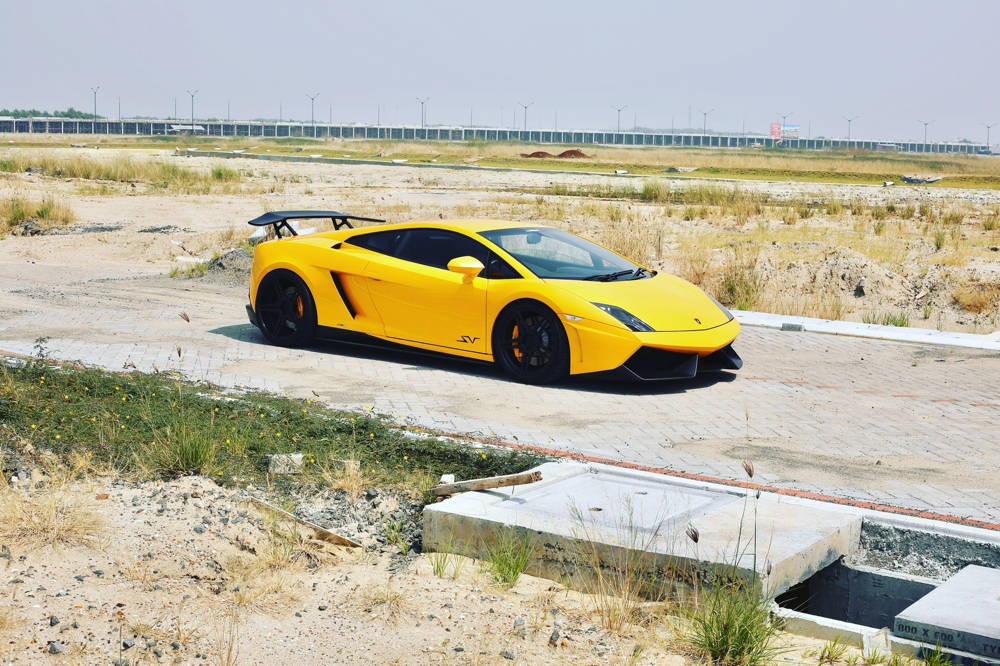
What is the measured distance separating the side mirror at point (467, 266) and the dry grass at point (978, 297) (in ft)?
34.1

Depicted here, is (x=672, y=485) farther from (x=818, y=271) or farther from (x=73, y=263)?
(x=73, y=263)

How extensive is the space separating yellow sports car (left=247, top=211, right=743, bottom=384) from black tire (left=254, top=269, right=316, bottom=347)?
1cm

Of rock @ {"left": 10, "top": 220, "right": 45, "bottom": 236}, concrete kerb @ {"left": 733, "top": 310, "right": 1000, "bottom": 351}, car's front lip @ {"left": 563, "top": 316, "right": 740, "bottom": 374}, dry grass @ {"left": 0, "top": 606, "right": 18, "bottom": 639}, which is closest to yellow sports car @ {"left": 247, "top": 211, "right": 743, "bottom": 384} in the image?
car's front lip @ {"left": 563, "top": 316, "right": 740, "bottom": 374}

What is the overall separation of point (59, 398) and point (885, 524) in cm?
554

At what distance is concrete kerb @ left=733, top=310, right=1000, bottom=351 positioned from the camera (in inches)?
470

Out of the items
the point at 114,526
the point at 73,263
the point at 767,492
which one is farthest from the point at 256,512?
the point at 73,263

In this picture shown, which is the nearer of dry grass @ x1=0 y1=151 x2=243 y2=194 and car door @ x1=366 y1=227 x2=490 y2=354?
car door @ x1=366 y1=227 x2=490 y2=354

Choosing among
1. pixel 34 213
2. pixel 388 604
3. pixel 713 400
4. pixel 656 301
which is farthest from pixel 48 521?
pixel 34 213

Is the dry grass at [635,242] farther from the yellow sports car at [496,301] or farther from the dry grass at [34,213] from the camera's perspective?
the dry grass at [34,213]

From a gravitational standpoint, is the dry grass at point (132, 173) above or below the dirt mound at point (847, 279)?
above

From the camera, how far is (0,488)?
595 centimetres

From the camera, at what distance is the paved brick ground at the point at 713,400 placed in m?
7.19

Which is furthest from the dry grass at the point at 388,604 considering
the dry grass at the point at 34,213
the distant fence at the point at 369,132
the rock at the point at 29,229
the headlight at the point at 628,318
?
the distant fence at the point at 369,132

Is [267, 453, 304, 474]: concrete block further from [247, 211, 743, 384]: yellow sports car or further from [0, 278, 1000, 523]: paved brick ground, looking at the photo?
[247, 211, 743, 384]: yellow sports car
